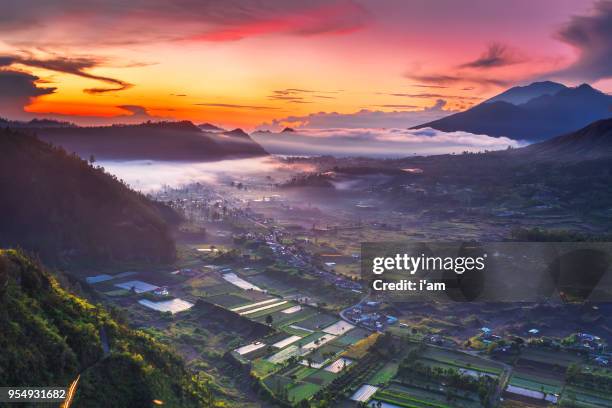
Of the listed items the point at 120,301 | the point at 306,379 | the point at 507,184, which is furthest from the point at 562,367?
the point at 507,184

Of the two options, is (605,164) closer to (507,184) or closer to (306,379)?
(507,184)

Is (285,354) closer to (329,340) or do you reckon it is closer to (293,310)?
(329,340)

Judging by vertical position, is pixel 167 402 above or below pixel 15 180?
below

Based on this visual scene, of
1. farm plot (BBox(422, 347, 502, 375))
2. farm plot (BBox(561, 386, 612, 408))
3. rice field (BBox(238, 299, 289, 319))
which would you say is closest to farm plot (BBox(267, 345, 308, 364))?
rice field (BBox(238, 299, 289, 319))

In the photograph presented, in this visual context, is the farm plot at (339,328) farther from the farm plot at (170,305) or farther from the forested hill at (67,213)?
the forested hill at (67,213)

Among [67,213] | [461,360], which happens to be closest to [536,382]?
[461,360]

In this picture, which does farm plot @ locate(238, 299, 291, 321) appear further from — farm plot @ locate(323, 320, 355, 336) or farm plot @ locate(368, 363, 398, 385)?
farm plot @ locate(368, 363, 398, 385)
